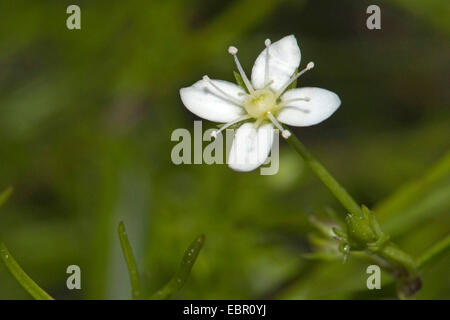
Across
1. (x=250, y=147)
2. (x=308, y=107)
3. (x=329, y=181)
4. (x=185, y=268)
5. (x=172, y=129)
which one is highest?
(x=172, y=129)

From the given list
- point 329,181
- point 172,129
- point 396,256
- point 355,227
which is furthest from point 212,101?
point 172,129

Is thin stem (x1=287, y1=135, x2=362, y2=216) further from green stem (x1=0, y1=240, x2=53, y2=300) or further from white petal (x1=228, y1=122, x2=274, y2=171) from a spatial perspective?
green stem (x1=0, y1=240, x2=53, y2=300)

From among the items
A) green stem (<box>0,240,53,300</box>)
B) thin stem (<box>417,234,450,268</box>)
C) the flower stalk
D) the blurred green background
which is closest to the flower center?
the flower stalk

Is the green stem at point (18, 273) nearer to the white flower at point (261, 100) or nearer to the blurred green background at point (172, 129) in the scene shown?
the white flower at point (261, 100)

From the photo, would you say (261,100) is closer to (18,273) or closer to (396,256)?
(396,256)

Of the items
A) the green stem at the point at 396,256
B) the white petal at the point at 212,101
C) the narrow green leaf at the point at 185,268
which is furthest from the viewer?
the white petal at the point at 212,101

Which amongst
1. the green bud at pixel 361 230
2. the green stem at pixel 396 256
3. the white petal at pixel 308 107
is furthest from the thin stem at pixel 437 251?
the white petal at pixel 308 107
